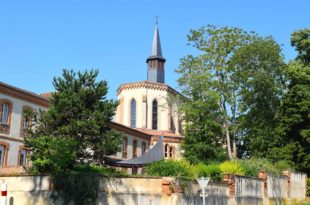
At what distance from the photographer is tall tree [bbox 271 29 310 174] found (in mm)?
32250

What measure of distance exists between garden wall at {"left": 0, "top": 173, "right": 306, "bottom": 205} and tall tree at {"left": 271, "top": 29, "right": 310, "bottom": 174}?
33.4 feet

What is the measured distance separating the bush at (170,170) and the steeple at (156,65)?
50.0 meters

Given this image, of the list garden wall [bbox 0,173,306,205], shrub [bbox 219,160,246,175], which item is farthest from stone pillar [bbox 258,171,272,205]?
shrub [bbox 219,160,246,175]

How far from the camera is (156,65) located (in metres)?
69.6

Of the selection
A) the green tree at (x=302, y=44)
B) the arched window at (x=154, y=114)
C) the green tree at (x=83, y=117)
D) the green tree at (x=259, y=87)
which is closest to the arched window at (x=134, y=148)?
the arched window at (x=154, y=114)

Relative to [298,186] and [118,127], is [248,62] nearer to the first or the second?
[298,186]

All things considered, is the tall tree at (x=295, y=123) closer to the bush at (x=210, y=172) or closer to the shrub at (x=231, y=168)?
the shrub at (x=231, y=168)

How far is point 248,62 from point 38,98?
18.1 meters

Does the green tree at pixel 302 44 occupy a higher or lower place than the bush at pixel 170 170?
higher

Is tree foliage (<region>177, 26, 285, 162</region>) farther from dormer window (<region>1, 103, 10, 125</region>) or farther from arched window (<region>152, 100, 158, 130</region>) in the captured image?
arched window (<region>152, 100, 158, 130</region>)

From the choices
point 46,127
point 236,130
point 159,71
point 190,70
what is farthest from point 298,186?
Answer: point 159,71

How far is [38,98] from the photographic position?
35.6 metres

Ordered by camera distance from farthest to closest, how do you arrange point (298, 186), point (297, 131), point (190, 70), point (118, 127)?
point (118, 127) → point (190, 70) → point (297, 131) → point (298, 186)

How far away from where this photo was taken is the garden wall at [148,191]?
1591cm
